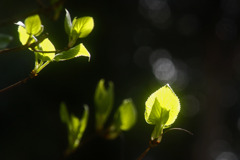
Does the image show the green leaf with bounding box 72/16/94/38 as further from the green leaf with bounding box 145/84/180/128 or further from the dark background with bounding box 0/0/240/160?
the dark background with bounding box 0/0/240/160

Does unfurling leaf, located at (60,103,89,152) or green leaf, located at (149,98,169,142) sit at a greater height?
green leaf, located at (149,98,169,142)

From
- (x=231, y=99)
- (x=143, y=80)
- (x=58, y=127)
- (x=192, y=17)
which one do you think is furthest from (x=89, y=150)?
(x=231, y=99)

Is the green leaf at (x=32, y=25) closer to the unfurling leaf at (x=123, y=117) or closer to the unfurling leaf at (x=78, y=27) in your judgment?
the unfurling leaf at (x=78, y=27)

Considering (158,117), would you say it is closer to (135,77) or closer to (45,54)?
(45,54)

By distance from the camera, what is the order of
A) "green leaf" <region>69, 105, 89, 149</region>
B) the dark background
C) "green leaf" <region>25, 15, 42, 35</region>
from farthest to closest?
1. the dark background
2. "green leaf" <region>69, 105, 89, 149</region>
3. "green leaf" <region>25, 15, 42, 35</region>

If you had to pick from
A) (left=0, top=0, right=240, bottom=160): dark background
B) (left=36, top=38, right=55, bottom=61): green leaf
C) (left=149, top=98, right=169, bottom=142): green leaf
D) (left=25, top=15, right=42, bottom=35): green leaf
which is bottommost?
(left=0, top=0, right=240, bottom=160): dark background

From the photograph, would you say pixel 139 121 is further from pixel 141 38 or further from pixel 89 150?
pixel 141 38

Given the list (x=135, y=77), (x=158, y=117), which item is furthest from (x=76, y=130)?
(x=135, y=77)

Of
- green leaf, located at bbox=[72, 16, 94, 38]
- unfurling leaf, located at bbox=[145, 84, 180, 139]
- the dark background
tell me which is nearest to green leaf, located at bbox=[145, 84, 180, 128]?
unfurling leaf, located at bbox=[145, 84, 180, 139]

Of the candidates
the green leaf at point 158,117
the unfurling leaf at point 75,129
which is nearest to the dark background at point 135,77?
the unfurling leaf at point 75,129
